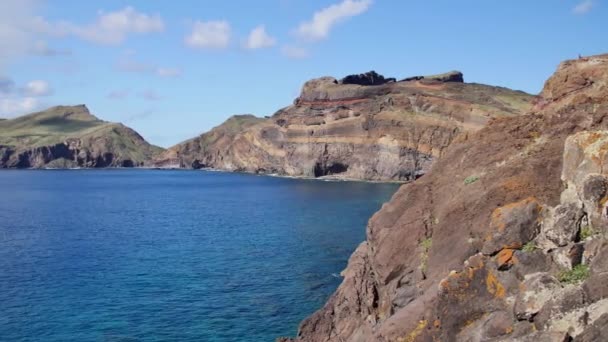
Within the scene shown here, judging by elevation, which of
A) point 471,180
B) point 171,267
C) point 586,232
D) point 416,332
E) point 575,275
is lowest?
point 171,267

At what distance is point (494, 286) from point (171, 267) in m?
46.9

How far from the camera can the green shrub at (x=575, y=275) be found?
1391 cm

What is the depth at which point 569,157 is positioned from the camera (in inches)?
723

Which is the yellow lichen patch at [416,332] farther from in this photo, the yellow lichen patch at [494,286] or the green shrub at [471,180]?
the green shrub at [471,180]

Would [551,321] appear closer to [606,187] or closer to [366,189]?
[606,187]

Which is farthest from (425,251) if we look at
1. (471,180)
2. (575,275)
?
(575,275)

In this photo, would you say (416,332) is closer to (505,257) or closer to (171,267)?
(505,257)

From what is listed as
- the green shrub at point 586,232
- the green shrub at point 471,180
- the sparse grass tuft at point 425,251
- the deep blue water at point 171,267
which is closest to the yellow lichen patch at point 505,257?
the green shrub at point 586,232

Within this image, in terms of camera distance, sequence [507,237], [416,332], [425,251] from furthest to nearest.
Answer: [425,251], [416,332], [507,237]

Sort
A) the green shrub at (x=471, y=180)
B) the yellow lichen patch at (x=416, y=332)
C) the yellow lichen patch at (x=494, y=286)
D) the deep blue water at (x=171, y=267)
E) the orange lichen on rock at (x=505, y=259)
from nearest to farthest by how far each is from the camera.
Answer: the yellow lichen patch at (x=494, y=286), the orange lichen on rock at (x=505, y=259), the yellow lichen patch at (x=416, y=332), the green shrub at (x=471, y=180), the deep blue water at (x=171, y=267)

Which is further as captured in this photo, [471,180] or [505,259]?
[471,180]

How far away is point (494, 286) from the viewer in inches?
631

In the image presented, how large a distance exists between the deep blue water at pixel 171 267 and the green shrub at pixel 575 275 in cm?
2697

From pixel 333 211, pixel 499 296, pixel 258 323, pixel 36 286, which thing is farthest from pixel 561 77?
pixel 333 211
